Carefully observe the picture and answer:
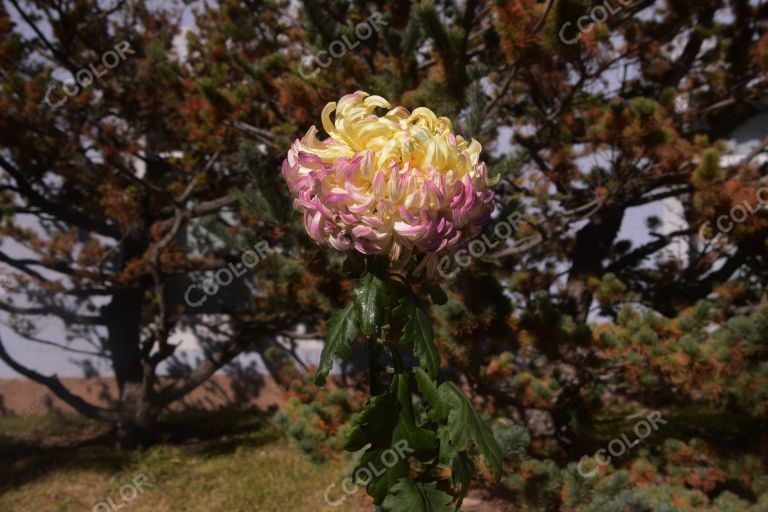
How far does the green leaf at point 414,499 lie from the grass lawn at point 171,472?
233 cm

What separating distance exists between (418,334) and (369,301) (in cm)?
11

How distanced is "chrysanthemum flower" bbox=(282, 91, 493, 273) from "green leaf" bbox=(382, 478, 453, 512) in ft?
1.40

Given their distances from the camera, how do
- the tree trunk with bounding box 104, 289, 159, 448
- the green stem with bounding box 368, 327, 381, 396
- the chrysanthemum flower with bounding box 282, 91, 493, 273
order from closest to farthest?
the chrysanthemum flower with bounding box 282, 91, 493, 273 → the green stem with bounding box 368, 327, 381, 396 → the tree trunk with bounding box 104, 289, 159, 448

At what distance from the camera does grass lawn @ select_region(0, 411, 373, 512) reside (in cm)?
347

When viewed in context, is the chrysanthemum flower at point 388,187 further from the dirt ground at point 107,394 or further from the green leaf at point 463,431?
the dirt ground at point 107,394

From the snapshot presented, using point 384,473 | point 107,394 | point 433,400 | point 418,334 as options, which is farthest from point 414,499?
point 107,394

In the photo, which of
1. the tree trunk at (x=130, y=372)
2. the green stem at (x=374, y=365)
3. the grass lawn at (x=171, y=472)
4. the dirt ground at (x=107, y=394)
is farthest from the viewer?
the dirt ground at (x=107, y=394)

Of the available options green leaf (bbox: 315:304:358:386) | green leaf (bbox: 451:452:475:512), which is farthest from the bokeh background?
green leaf (bbox: 315:304:358:386)

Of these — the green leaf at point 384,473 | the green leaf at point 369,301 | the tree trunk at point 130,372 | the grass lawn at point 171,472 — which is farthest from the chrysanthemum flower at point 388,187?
the tree trunk at point 130,372

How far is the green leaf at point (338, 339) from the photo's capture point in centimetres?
101

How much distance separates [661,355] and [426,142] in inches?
78.2

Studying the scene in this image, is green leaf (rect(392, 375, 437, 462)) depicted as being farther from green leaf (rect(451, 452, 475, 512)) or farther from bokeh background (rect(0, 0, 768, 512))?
bokeh background (rect(0, 0, 768, 512))

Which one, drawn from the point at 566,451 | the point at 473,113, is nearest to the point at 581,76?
the point at 473,113

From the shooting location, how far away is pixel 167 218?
15.8 feet
